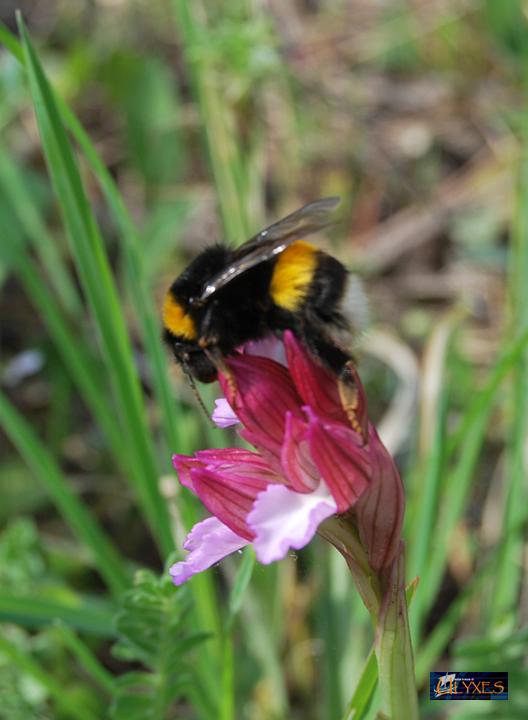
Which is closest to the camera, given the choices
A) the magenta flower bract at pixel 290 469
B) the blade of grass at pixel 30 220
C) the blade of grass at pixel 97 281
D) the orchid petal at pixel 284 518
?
the orchid petal at pixel 284 518

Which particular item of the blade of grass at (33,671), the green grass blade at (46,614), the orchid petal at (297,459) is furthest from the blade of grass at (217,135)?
the orchid petal at (297,459)

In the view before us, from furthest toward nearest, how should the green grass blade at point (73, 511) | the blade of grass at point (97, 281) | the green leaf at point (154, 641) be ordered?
1. the green grass blade at point (73, 511)
2. the blade of grass at point (97, 281)
3. the green leaf at point (154, 641)

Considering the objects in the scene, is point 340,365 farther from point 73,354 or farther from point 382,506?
point 73,354

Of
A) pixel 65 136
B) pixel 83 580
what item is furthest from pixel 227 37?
pixel 83 580

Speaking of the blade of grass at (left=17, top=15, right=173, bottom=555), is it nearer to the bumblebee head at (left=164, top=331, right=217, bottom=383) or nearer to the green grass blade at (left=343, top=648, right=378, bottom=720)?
→ the bumblebee head at (left=164, top=331, right=217, bottom=383)

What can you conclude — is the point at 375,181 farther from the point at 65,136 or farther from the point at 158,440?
the point at 65,136

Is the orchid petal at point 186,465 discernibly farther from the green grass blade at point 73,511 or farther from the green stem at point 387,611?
the green grass blade at point 73,511

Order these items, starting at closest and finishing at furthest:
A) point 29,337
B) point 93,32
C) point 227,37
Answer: point 227,37, point 29,337, point 93,32
